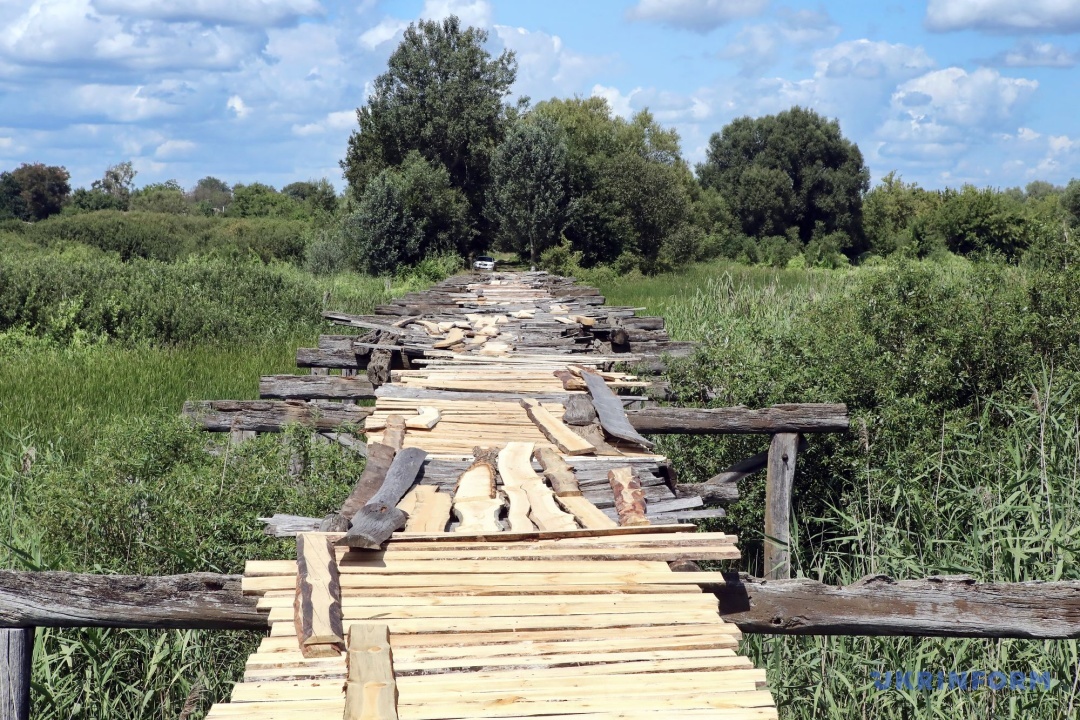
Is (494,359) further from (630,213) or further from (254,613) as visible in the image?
(630,213)

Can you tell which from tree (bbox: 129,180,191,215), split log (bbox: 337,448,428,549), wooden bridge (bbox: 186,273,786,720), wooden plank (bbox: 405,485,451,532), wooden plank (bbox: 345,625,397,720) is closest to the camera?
wooden plank (bbox: 345,625,397,720)

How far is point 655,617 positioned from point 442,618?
2.14 feet

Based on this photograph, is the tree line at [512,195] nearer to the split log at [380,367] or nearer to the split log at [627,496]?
the split log at [380,367]

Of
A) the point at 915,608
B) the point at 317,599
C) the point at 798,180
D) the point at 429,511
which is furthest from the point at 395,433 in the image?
the point at 798,180

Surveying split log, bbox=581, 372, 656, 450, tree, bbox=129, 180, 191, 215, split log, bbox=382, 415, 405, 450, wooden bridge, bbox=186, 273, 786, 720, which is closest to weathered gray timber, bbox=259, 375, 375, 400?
wooden bridge, bbox=186, 273, 786, 720

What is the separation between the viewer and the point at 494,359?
823 centimetres

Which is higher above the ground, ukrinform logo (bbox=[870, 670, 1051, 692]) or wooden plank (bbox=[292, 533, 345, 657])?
wooden plank (bbox=[292, 533, 345, 657])

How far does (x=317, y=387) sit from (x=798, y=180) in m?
48.4

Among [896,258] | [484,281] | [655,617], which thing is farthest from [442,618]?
[484,281]

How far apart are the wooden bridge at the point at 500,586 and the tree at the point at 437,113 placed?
3505 centimetres

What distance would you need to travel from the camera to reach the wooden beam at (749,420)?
6812mm

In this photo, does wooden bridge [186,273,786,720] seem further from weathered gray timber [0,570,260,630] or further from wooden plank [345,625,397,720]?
weathered gray timber [0,570,260,630]

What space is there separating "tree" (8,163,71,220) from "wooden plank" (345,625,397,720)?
70.4m

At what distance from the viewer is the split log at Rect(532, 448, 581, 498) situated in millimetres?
4391
